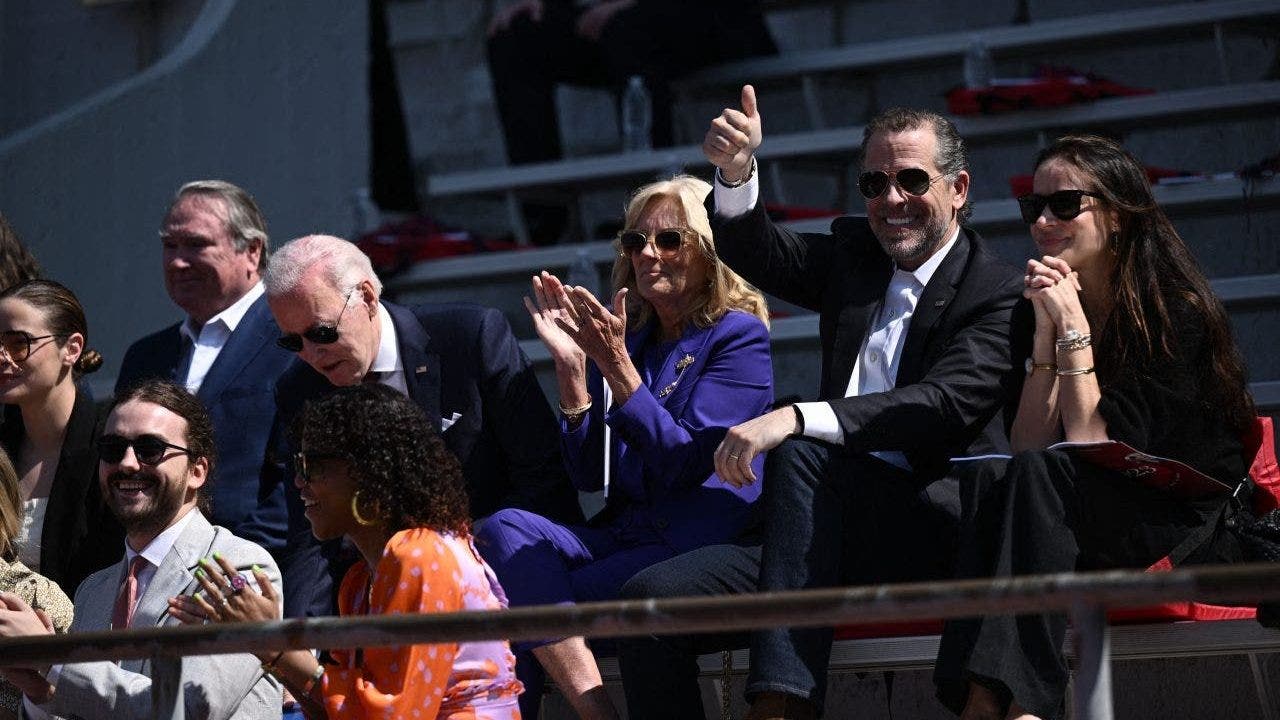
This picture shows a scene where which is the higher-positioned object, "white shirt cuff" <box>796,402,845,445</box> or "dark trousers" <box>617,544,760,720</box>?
"white shirt cuff" <box>796,402,845,445</box>

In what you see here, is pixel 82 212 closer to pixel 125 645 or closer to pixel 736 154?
pixel 736 154

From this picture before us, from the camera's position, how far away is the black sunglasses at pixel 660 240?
419 centimetres

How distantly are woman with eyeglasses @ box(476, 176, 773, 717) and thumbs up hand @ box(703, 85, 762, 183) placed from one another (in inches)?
11.7

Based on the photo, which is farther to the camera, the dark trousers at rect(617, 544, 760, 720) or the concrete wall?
the concrete wall

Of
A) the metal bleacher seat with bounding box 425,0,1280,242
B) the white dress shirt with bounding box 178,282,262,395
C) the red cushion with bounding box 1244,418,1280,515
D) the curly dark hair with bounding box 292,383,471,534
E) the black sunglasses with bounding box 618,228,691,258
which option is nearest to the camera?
the curly dark hair with bounding box 292,383,471,534

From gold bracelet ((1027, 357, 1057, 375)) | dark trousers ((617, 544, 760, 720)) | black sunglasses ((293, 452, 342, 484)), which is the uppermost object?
gold bracelet ((1027, 357, 1057, 375))

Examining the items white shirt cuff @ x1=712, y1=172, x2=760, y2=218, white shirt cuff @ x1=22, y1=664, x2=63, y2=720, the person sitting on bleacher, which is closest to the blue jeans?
white shirt cuff @ x1=712, y1=172, x2=760, y2=218

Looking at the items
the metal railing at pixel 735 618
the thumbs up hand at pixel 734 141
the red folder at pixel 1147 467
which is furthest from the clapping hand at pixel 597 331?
the metal railing at pixel 735 618

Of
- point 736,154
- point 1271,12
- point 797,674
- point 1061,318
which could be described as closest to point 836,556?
point 797,674

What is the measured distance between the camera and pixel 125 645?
2607 mm

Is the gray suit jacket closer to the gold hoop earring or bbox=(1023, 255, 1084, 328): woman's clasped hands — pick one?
the gold hoop earring

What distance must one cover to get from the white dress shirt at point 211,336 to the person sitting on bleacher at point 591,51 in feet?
7.31

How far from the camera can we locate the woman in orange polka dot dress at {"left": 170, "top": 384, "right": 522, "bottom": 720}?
121 inches

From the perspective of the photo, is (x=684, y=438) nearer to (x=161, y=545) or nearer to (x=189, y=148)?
(x=161, y=545)
